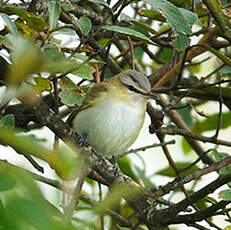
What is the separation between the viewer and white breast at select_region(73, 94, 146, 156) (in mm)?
2395

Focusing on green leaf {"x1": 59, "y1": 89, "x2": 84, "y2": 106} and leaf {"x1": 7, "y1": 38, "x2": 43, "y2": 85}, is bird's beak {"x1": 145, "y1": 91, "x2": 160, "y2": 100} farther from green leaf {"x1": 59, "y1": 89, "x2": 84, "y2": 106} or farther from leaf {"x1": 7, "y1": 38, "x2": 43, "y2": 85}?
leaf {"x1": 7, "y1": 38, "x2": 43, "y2": 85}

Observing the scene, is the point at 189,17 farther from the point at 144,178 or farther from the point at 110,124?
the point at 144,178

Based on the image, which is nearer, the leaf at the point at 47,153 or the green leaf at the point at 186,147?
the leaf at the point at 47,153

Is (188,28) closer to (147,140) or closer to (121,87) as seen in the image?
(121,87)

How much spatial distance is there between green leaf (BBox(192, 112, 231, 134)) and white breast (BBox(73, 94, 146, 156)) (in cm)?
50

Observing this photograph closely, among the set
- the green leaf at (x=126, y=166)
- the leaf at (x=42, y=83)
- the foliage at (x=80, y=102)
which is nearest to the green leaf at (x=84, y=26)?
the foliage at (x=80, y=102)

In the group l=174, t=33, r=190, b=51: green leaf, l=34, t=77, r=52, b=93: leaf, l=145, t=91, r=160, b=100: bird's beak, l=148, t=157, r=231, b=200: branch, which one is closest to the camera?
l=34, t=77, r=52, b=93: leaf

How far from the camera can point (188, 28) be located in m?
1.41

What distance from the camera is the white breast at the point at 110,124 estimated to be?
2395 millimetres

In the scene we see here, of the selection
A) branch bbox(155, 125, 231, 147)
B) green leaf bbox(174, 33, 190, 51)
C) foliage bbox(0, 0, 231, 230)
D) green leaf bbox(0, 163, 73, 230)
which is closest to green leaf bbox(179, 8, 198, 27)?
foliage bbox(0, 0, 231, 230)

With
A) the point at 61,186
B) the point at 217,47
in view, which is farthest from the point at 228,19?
the point at 61,186

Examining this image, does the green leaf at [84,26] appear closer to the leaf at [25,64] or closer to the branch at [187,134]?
the leaf at [25,64]

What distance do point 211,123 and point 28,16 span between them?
6.41 ft

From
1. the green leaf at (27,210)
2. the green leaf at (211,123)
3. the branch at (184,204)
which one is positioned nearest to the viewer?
the green leaf at (27,210)
